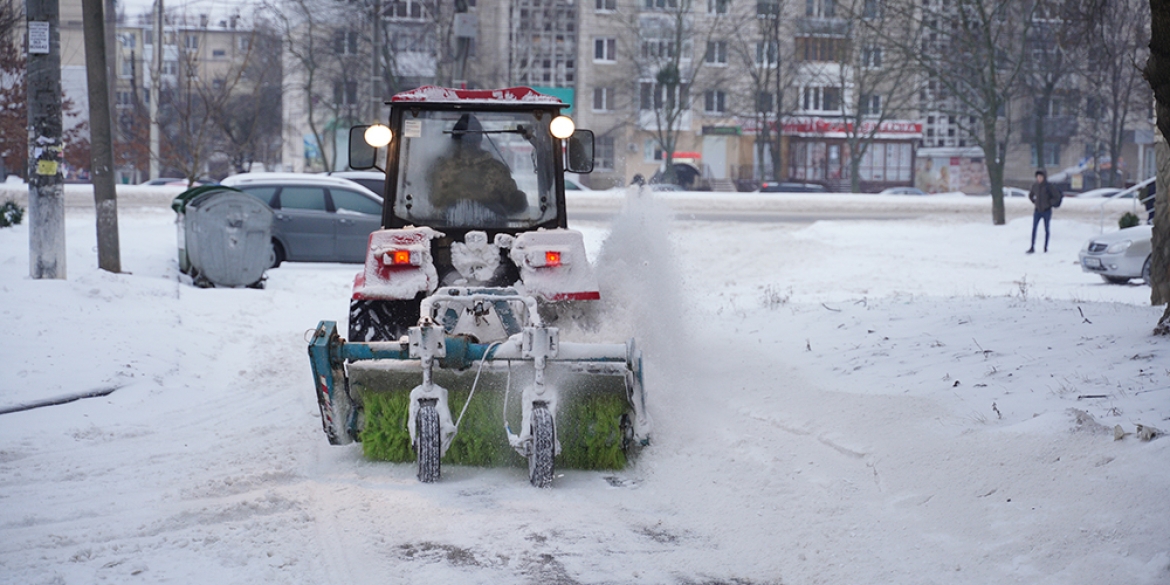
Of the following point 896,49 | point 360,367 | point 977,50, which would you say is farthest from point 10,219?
point 977,50

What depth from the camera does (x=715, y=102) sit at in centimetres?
6172

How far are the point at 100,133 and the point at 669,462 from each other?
29.7 ft

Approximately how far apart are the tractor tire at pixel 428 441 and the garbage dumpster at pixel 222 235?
29.6ft

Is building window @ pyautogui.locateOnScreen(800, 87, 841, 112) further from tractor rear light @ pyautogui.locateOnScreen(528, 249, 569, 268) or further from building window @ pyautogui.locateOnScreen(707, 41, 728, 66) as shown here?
tractor rear light @ pyautogui.locateOnScreen(528, 249, 569, 268)

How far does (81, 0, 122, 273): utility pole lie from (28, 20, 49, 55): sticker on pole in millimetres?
1171

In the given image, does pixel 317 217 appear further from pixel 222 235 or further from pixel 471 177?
pixel 471 177

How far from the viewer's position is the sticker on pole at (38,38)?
37.2 ft

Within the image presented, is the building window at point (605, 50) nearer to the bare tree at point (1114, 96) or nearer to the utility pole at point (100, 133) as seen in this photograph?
the bare tree at point (1114, 96)

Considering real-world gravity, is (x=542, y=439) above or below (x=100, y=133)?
below

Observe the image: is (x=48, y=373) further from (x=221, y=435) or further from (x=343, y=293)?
(x=343, y=293)

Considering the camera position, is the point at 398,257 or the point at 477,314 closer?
the point at 477,314

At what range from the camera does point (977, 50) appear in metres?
27.7

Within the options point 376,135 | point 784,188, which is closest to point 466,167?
point 376,135

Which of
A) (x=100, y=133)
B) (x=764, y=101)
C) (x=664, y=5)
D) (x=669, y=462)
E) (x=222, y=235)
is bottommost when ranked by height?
(x=669, y=462)
